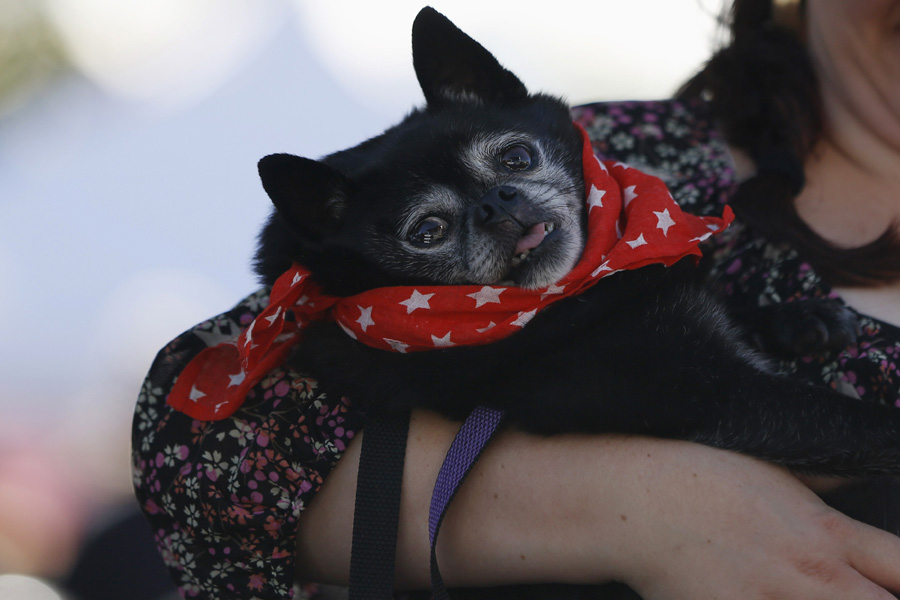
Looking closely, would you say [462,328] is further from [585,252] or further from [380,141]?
[380,141]

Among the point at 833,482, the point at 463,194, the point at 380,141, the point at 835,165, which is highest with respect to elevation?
the point at 380,141

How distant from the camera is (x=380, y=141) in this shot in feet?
5.31

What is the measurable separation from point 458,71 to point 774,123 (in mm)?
803

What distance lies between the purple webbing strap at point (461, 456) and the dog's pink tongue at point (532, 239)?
0.33 metres

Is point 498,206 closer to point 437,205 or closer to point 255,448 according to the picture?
point 437,205

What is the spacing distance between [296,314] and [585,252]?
1.97 ft

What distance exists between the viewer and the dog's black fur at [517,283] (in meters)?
1.25

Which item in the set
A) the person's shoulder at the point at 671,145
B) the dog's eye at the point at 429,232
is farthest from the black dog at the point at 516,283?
the person's shoulder at the point at 671,145

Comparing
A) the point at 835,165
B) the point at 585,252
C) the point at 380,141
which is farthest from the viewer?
the point at 835,165

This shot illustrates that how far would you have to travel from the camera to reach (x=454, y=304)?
1.33 metres

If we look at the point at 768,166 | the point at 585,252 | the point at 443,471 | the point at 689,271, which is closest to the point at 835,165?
the point at 768,166

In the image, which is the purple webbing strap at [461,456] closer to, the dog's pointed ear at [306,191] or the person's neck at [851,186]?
the dog's pointed ear at [306,191]

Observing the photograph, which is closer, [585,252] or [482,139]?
[585,252]

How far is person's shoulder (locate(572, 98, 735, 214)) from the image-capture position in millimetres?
1725
